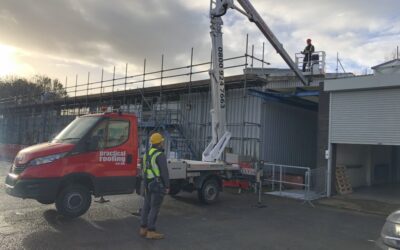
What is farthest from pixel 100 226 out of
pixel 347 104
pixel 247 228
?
pixel 347 104

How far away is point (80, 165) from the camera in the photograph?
30.4ft

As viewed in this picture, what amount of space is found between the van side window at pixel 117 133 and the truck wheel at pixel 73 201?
1.26 meters

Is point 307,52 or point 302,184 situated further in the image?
point 307,52

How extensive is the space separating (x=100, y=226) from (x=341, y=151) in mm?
11214

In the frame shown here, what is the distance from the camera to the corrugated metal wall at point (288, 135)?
18.7 m

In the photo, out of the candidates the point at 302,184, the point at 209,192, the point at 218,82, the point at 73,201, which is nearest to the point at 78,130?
the point at 73,201

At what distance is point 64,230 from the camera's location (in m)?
8.32

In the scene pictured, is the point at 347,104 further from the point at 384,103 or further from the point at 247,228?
the point at 247,228

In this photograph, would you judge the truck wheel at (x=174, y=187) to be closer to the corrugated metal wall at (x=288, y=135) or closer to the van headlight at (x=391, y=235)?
the corrugated metal wall at (x=288, y=135)

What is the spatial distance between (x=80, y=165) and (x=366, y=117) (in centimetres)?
1005

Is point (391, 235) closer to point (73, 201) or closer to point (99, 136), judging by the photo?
point (73, 201)

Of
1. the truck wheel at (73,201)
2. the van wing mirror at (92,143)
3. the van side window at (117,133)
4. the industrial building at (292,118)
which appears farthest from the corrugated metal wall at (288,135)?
the truck wheel at (73,201)

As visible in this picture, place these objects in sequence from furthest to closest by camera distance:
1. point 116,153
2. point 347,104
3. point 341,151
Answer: point 341,151, point 347,104, point 116,153

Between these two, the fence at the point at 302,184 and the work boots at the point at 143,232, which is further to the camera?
the fence at the point at 302,184
